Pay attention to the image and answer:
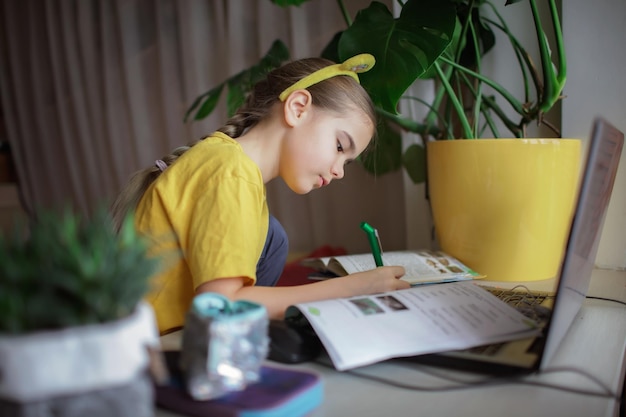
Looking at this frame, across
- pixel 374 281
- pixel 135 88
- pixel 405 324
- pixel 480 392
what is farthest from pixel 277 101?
pixel 135 88

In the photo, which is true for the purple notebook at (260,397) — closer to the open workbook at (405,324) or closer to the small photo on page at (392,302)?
the open workbook at (405,324)

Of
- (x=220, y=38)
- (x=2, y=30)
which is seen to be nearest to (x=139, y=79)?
(x=220, y=38)

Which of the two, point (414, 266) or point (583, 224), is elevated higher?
point (583, 224)

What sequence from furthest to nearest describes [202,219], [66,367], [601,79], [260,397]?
[601,79]
[202,219]
[260,397]
[66,367]

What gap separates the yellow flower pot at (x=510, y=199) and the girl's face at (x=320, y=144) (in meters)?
0.19

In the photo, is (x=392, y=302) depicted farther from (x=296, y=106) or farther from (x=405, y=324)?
(x=296, y=106)

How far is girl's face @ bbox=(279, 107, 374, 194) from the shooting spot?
92 cm

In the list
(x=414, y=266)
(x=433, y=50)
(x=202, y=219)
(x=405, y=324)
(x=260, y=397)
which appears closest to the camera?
(x=260, y=397)

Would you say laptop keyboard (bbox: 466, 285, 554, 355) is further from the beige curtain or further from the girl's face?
the beige curtain

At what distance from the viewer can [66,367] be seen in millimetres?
339

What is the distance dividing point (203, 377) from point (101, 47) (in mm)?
1988

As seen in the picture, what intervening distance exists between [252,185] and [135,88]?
1.48 meters

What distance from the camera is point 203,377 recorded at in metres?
0.43

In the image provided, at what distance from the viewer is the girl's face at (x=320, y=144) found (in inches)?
36.1
